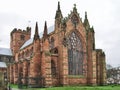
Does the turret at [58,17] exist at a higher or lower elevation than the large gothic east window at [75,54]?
higher

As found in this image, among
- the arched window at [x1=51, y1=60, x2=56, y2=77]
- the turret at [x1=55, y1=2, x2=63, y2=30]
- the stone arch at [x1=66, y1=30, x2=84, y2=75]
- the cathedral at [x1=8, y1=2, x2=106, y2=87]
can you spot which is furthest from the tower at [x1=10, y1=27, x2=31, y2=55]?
the arched window at [x1=51, y1=60, x2=56, y2=77]

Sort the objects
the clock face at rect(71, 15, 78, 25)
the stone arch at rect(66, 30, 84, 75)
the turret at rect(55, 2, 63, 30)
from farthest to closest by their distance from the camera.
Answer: the clock face at rect(71, 15, 78, 25)
the stone arch at rect(66, 30, 84, 75)
the turret at rect(55, 2, 63, 30)

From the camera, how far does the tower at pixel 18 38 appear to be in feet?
314

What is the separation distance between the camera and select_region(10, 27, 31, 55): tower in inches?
3772

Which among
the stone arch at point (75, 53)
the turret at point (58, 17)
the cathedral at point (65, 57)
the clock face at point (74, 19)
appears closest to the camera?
the cathedral at point (65, 57)

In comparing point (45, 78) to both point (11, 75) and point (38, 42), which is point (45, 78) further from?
point (11, 75)

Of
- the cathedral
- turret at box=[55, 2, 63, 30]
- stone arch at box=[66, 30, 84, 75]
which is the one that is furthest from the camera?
stone arch at box=[66, 30, 84, 75]

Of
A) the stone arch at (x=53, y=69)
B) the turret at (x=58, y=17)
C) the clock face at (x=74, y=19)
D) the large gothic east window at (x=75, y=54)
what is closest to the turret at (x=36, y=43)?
the stone arch at (x=53, y=69)

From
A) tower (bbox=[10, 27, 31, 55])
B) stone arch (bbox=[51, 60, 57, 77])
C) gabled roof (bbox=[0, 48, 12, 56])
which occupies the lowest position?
stone arch (bbox=[51, 60, 57, 77])

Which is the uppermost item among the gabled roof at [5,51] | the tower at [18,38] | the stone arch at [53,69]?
the tower at [18,38]

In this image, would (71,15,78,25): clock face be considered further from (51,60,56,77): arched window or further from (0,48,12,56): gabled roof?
(0,48,12,56): gabled roof

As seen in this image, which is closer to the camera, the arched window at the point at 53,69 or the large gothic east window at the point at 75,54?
the arched window at the point at 53,69

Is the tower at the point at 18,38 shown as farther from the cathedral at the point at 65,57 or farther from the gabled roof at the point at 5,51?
the cathedral at the point at 65,57

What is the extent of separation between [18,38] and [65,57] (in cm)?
4432
